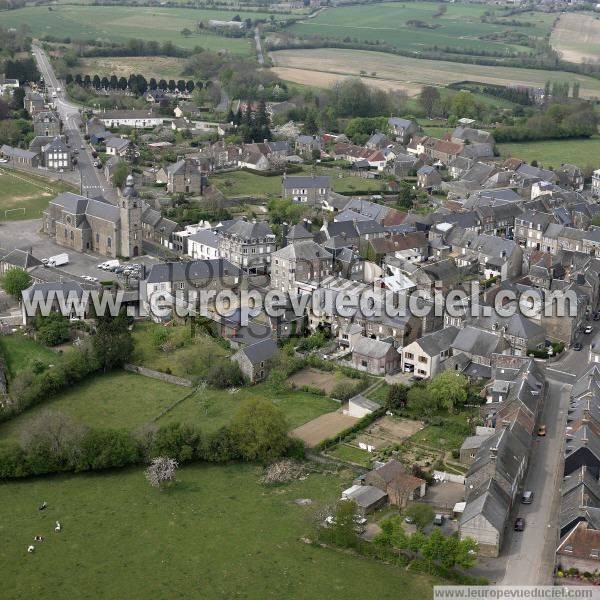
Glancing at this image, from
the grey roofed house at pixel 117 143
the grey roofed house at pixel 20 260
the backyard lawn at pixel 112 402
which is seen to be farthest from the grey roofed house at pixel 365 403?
the grey roofed house at pixel 117 143

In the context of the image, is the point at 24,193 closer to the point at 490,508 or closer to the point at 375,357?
the point at 375,357

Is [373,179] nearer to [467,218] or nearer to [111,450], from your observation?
[467,218]

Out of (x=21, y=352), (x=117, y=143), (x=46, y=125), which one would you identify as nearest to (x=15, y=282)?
(x=21, y=352)

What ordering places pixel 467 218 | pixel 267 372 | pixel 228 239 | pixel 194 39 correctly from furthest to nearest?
pixel 194 39, pixel 467 218, pixel 228 239, pixel 267 372

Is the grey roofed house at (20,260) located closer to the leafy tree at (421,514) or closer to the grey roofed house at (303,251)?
the grey roofed house at (303,251)

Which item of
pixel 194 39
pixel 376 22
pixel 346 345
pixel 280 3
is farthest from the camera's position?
pixel 280 3

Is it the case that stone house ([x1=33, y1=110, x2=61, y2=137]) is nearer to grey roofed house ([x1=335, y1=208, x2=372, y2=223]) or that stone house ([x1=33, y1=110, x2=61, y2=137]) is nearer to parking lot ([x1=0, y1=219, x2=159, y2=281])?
parking lot ([x1=0, y1=219, x2=159, y2=281])

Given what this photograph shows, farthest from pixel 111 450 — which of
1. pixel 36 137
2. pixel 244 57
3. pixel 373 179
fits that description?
pixel 244 57
